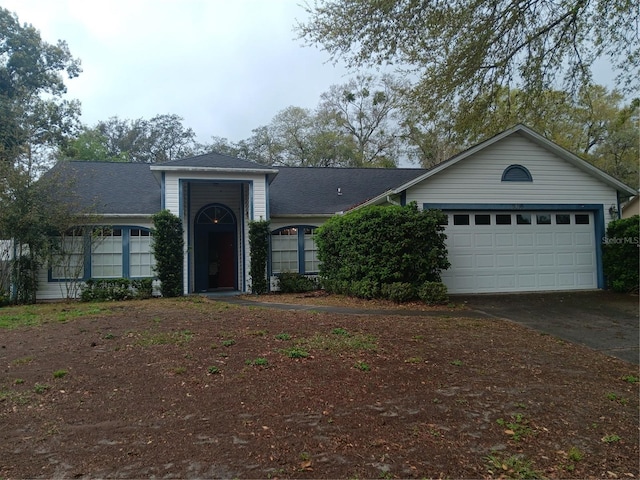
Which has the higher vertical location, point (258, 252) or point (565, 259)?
point (258, 252)

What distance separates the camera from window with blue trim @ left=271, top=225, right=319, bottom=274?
14703 mm

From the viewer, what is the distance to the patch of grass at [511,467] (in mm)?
2760

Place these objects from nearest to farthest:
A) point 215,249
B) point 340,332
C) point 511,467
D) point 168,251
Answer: point 511,467 → point 340,332 → point 168,251 → point 215,249

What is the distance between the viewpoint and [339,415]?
348cm

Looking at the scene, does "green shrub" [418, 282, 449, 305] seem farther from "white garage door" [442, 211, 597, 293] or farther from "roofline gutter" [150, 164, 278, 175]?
"roofline gutter" [150, 164, 278, 175]

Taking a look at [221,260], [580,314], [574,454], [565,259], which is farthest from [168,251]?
[565,259]

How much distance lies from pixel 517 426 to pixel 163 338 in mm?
4600

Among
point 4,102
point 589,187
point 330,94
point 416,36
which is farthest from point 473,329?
point 330,94

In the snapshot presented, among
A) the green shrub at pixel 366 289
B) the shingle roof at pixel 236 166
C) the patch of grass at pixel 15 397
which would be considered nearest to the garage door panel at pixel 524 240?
the shingle roof at pixel 236 166

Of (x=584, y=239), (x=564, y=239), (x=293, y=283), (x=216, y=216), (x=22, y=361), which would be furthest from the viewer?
(x=216, y=216)

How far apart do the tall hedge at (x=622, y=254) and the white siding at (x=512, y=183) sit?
0.75 metres

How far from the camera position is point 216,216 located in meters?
15.6

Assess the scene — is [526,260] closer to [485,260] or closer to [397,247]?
[485,260]

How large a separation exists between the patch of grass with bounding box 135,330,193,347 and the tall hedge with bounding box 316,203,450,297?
514 cm
